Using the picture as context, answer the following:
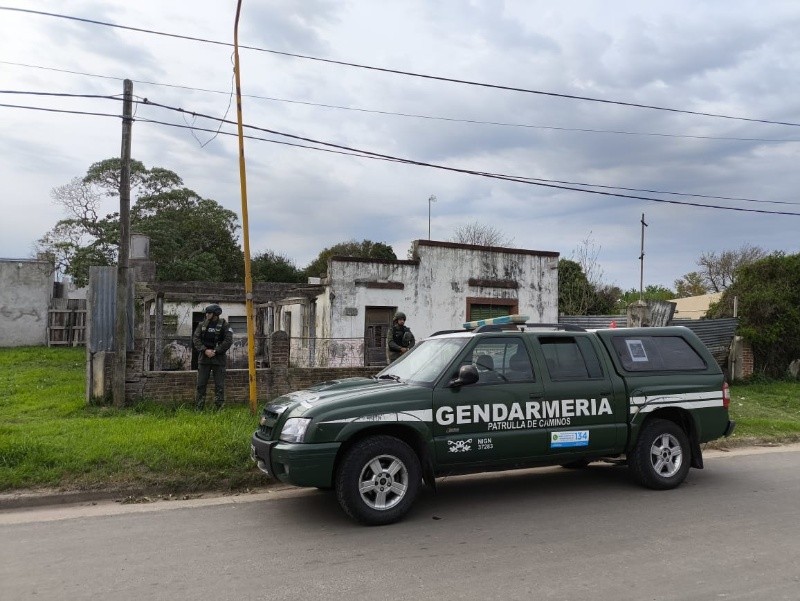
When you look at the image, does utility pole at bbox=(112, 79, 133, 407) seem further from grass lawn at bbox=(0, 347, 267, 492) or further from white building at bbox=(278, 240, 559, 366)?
white building at bbox=(278, 240, 559, 366)

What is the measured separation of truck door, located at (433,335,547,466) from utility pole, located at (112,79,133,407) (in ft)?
22.7

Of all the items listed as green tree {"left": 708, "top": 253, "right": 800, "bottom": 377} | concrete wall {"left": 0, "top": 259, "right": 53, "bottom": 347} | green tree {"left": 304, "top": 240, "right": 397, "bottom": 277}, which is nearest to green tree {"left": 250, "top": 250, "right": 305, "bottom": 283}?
green tree {"left": 304, "top": 240, "right": 397, "bottom": 277}

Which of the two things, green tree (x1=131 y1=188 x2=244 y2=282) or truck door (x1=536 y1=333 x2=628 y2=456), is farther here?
green tree (x1=131 y1=188 x2=244 y2=282)

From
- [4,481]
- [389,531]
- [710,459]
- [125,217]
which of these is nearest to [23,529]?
[4,481]

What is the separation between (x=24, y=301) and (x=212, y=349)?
799 inches

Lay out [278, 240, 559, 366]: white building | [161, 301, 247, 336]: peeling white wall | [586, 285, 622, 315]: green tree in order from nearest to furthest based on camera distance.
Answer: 1. [278, 240, 559, 366]: white building
2. [161, 301, 247, 336]: peeling white wall
3. [586, 285, 622, 315]: green tree

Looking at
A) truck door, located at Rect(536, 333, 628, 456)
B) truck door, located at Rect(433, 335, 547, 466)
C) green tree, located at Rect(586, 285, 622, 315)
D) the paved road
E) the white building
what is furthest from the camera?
green tree, located at Rect(586, 285, 622, 315)

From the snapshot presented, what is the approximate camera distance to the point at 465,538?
528 cm

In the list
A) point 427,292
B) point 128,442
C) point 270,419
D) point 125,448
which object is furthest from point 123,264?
point 427,292

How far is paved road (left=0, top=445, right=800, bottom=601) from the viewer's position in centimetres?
426

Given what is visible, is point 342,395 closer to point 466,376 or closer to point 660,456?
point 466,376

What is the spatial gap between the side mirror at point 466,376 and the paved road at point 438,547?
1.20 m

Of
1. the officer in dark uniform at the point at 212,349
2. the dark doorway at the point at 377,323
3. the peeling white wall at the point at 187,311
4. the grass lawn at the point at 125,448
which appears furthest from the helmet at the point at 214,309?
the peeling white wall at the point at 187,311

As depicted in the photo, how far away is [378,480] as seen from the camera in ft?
18.6
